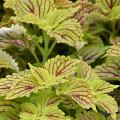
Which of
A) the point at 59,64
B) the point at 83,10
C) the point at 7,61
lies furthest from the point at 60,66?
the point at 83,10

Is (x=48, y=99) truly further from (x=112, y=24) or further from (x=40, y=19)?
(x=112, y=24)

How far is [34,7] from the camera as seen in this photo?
1438mm

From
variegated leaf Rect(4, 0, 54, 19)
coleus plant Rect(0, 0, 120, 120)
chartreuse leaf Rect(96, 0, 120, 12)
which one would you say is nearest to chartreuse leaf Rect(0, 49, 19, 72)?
coleus plant Rect(0, 0, 120, 120)

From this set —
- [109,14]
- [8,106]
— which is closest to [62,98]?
[8,106]

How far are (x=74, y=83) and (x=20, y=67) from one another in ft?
1.02

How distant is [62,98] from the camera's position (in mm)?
1230

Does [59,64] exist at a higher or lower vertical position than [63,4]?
lower

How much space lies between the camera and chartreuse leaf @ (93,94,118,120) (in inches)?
46.7

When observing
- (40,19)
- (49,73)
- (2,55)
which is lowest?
(49,73)

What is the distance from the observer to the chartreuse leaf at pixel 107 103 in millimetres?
1186

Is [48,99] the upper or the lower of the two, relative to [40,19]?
lower

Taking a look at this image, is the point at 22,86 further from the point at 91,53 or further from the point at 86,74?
the point at 91,53

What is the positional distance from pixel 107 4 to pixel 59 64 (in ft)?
1.64

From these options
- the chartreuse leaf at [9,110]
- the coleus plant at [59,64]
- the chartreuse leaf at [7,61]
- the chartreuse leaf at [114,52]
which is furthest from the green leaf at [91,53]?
the chartreuse leaf at [9,110]
